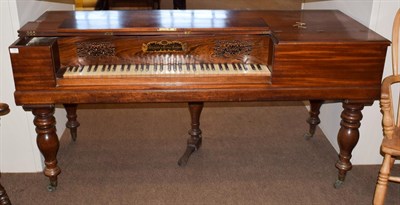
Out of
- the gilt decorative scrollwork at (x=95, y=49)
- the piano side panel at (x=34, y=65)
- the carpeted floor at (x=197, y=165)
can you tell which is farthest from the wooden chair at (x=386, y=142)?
the piano side panel at (x=34, y=65)

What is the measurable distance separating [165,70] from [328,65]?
761mm

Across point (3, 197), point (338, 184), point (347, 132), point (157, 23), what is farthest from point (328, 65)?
point (3, 197)

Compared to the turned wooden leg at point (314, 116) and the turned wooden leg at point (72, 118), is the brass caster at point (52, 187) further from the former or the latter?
the turned wooden leg at point (314, 116)

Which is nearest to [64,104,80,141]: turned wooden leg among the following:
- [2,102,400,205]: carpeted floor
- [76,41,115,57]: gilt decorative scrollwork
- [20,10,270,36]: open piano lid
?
[2,102,400,205]: carpeted floor

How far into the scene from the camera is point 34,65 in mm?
2172

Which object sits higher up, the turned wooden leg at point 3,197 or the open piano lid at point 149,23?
the open piano lid at point 149,23

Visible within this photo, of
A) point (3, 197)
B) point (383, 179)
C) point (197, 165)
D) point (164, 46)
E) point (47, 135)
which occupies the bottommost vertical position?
point (197, 165)

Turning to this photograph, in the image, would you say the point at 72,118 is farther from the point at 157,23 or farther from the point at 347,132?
the point at 347,132

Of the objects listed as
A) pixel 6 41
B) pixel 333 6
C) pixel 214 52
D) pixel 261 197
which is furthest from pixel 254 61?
pixel 6 41

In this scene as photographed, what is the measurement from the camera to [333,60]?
7.37ft

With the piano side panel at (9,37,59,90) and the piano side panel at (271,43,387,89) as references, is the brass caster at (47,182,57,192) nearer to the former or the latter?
the piano side panel at (9,37,59,90)

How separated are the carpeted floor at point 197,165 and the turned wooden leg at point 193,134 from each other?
51mm

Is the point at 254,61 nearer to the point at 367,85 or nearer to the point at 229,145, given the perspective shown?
the point at 367,85

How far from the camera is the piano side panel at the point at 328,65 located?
87.4 inches
